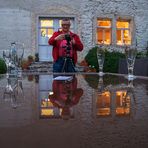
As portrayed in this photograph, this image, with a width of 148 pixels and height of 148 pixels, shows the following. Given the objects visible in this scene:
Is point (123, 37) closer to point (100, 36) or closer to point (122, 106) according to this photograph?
point (100, 36)

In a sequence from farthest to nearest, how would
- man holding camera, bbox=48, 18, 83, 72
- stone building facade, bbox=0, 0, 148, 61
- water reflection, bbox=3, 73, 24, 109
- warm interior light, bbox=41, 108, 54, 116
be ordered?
1. stone building facade, bbox=0, 0, 148, 61
2. man holding camera, bbox=48, 18, 83, 72
3. water reflection, bbox=3, 73, 24, 109
4. warm interior light, bbox=41, 108, 54, 116

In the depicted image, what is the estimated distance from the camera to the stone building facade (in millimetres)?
15844

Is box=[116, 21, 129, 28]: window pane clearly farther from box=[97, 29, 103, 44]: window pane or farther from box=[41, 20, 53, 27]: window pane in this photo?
box=[41, 20, 53, 27]: window pane

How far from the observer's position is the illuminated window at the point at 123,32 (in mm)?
16594

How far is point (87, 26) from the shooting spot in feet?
52.7

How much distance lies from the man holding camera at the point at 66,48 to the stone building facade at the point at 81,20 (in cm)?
1093

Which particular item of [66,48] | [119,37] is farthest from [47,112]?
[119,37]

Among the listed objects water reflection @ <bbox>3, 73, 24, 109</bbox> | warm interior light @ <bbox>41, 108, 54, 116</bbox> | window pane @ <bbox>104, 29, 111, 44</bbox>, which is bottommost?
water reflection @ <bbox>3, 73, 24, 109</bbox>

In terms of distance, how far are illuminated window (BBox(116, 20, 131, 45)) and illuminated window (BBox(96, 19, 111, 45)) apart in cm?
37

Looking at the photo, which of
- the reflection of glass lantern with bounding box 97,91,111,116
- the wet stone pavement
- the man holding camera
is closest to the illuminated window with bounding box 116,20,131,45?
the man holding camera

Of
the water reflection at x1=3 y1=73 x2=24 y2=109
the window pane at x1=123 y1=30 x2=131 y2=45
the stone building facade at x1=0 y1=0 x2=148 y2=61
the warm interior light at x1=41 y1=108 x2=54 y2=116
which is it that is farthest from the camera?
the window pane at x1=123 y1=30 x2=131 y2=45

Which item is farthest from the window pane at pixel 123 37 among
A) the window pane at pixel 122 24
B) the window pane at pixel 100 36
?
the window pane at pixel 100 36

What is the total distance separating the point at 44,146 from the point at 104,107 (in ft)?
1.79

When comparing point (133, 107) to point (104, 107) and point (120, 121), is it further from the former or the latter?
point (120, 121)
